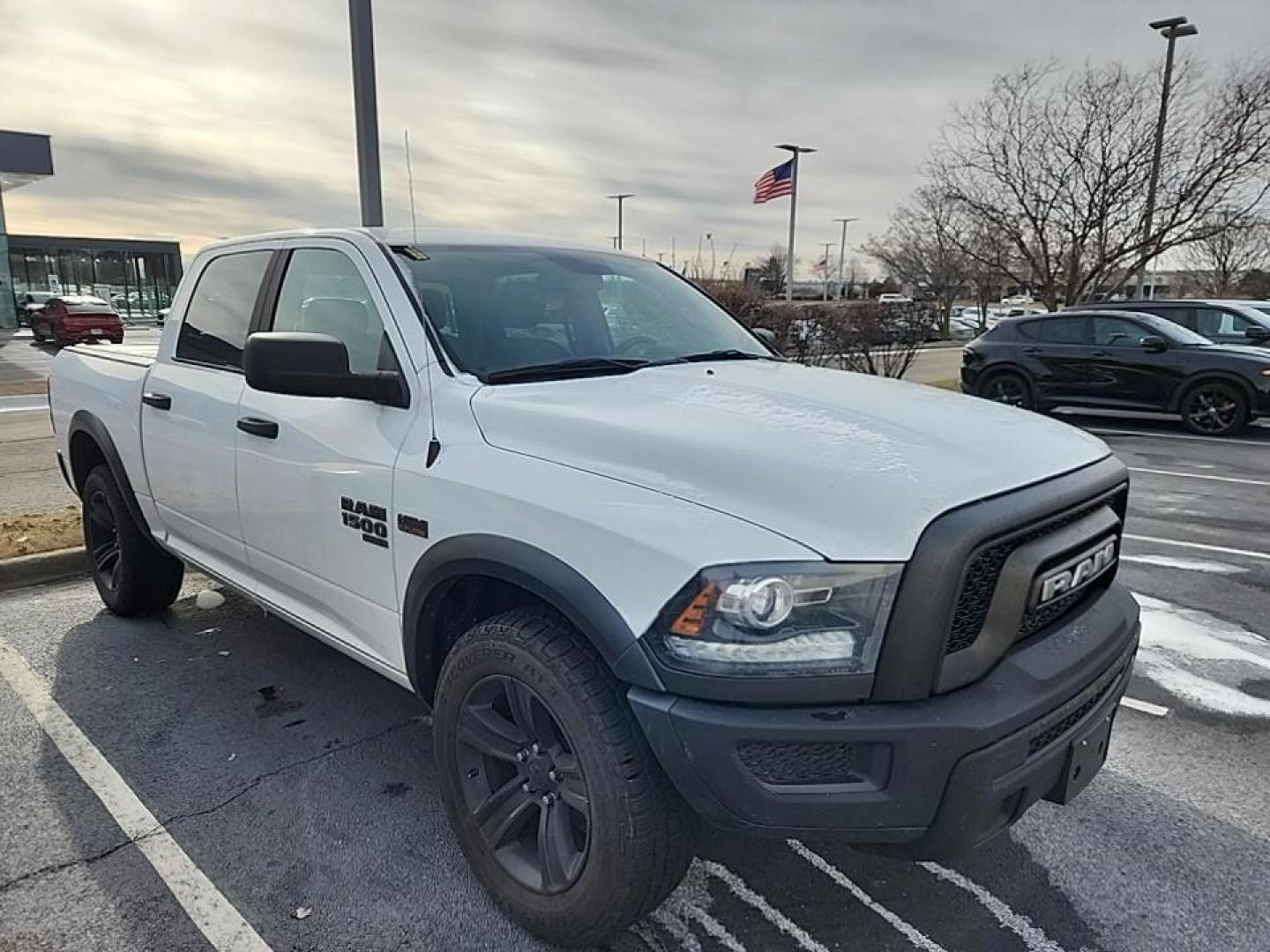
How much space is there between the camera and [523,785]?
2355mm

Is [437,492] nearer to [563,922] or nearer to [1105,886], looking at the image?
[563,922]

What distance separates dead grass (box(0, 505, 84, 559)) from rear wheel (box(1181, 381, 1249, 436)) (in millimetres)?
12058

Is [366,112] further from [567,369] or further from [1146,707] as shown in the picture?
[1146,707]

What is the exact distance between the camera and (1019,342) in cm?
1255

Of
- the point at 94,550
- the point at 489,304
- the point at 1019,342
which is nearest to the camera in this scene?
the point at 489,304

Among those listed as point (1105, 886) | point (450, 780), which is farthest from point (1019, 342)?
point (450, 780)

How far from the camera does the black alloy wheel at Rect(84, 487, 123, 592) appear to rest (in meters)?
4.66

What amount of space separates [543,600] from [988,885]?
157 centimetres

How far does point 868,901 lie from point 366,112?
6.52 m

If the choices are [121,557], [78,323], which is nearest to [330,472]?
[121,557]

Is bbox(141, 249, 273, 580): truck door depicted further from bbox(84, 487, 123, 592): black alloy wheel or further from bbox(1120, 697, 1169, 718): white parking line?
bbox(1120, 697, 1169, 718): white parking line

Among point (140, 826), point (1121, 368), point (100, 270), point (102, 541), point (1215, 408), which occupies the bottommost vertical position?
point (140, 826)

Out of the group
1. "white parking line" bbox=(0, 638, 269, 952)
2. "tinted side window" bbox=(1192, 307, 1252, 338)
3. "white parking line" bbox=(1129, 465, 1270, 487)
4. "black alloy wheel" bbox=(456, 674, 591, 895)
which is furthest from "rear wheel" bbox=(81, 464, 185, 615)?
"tinted side window" bbox=(1192, 307, 1252, 338)

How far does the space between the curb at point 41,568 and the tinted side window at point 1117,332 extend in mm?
11727
